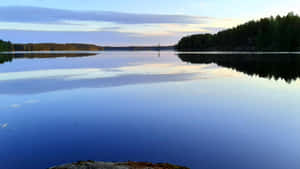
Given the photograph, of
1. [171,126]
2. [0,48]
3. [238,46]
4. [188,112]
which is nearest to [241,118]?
[188,112]

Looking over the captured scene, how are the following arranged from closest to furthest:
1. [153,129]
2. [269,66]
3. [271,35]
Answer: [153,129] < [269,66] < [271,35]

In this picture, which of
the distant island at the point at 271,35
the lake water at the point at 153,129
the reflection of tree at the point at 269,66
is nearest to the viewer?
the lake water at the point at 153,129

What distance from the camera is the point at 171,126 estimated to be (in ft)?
45.5

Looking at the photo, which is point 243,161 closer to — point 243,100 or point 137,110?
point 137,110

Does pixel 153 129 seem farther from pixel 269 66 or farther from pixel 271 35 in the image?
pixel 271 35

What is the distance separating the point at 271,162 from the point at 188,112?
7.50 m

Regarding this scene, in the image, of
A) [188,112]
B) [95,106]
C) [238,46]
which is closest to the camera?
[188,112]

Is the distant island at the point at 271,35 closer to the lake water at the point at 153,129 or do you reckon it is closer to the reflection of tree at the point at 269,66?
the reflection of tree at the point at 269,66

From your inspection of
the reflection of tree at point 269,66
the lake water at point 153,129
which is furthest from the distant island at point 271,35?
the lake water at point 153,129

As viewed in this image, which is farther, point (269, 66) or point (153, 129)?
point (269, 66)

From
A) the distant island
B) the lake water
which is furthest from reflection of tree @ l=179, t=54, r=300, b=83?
the distant island

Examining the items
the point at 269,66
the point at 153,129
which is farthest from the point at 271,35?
the point at 153,129

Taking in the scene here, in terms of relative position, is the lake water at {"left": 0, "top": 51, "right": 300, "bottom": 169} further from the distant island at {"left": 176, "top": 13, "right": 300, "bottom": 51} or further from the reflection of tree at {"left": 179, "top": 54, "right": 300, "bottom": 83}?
the distant island at {"left": 176, "top": 13, "right": 300, "bottom": 51}

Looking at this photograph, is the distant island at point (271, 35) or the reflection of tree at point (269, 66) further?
the distant island at point (271, 35)
